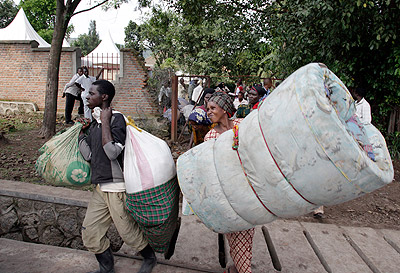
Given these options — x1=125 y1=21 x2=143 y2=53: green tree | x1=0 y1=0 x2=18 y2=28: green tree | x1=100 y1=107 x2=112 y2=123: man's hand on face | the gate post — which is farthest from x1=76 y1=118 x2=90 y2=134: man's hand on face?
x1=0 y1=0 x2=18 y2=28: green tree

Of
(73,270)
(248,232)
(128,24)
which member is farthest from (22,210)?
(128,24)

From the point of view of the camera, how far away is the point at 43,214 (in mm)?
3650

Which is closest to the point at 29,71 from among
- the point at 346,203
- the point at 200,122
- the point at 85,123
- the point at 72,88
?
the point at 72,88

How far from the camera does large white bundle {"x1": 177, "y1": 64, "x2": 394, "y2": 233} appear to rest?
1397 mm

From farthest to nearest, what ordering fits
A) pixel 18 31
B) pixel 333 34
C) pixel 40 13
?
pixel 40 13 → pixel 18 31 → pixel 333 34

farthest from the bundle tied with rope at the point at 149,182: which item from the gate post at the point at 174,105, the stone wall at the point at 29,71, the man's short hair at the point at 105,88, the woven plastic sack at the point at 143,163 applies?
the stone wall at the point at 29,71

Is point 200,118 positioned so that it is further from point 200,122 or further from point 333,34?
point 333,34

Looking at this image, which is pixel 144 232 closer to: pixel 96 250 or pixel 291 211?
pixel 96 250

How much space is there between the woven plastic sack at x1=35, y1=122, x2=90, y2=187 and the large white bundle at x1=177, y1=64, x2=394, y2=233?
886mm

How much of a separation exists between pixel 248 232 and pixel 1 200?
9.88ft

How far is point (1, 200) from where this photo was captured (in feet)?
12.0

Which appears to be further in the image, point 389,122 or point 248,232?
point 389,122

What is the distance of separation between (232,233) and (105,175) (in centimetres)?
104

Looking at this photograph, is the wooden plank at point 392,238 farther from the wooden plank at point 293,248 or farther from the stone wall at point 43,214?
the stone wall at point 43,214
